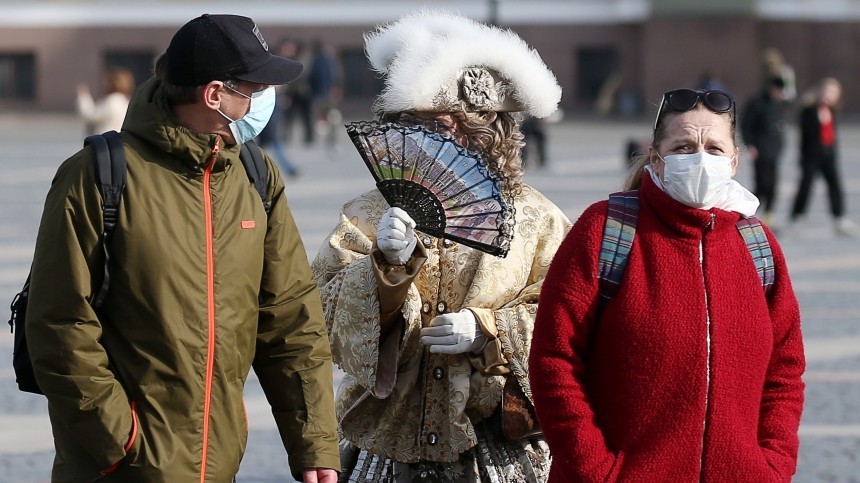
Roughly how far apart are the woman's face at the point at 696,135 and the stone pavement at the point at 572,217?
3092 millimetres

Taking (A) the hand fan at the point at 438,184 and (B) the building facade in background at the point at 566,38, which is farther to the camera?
(B) the building facade in background at the point at 566,38

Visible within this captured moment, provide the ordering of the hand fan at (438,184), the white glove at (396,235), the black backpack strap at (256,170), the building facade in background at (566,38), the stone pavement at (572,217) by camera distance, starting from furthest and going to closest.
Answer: the building facade in background at (566,38)
the stone pavement at (572,217)
the hand fan at (438,184)
the white glove at (396,235)
the black backpack strap at (256,170)

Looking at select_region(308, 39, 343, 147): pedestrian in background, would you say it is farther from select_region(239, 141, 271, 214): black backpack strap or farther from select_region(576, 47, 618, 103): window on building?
select_region(239, 141, 271, 214): black backpack strap

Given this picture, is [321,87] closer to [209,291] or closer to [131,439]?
[209,291]

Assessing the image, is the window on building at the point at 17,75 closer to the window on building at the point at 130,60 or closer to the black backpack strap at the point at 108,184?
the window on building at the point at 130,60

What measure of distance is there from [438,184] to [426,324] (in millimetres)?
393

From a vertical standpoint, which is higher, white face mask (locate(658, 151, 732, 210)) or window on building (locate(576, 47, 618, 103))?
white face mask (locate(658, 151, 732, 210))

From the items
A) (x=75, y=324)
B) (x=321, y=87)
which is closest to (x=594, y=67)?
(x=321, y=87)

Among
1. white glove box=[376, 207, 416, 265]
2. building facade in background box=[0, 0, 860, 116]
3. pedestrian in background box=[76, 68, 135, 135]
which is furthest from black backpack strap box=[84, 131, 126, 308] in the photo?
building facade in background box=[0, 0, 860, 116]

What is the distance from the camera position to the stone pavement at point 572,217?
6.38 metres

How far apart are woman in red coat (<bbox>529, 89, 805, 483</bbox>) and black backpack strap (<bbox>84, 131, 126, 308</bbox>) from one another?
Result: 94 centimetres

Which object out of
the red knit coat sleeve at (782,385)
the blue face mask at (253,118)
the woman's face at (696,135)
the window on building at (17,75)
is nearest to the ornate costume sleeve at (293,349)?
the blue face mask at (253,118)

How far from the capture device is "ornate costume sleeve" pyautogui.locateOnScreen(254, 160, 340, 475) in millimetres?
3420

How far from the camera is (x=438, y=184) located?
A: 3.73m
